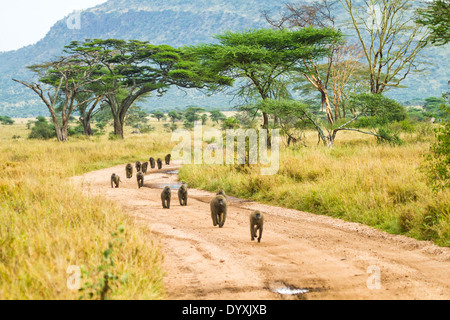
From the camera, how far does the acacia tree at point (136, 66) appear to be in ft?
102

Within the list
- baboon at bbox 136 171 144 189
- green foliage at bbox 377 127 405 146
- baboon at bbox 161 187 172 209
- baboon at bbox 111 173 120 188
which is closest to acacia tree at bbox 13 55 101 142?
baboon at bbox 111 173 120 188

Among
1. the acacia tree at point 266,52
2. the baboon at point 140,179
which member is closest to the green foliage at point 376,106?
the acacia tree at point 266,52

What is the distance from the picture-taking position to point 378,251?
19.6 ft

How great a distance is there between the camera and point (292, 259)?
551 cm

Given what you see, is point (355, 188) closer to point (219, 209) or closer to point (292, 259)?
point (219, 209)

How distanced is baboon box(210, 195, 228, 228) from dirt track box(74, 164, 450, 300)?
164 mm

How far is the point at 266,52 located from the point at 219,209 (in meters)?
13.6

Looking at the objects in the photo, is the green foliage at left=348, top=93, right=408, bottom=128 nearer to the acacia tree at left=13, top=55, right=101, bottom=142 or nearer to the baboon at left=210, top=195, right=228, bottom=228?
the baboon at left=210, top=195, right=228, bottom=228

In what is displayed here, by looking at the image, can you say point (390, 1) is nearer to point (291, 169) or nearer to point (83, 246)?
point (291, 169)

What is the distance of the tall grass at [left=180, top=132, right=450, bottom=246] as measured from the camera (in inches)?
276

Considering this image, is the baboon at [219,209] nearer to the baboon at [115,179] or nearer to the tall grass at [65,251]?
the tall grass at [65,251]

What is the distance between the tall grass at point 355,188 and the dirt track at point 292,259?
0.37m
